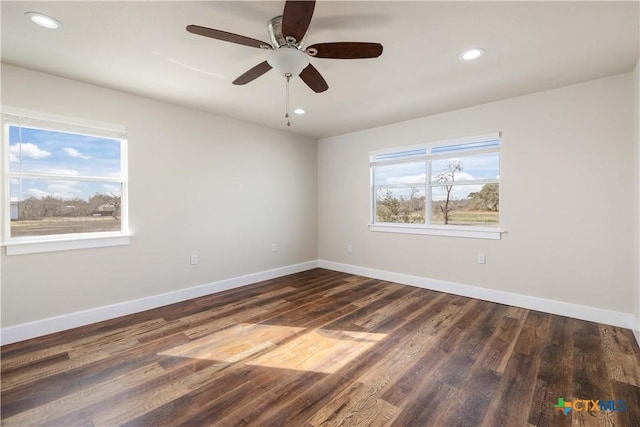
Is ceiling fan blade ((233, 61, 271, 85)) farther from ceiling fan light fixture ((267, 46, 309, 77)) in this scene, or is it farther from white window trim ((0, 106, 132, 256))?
white window trim ((0, 106, 132, 256))

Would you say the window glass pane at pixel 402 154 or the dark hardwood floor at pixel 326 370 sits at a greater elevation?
the window glass pane at pixel 402 154

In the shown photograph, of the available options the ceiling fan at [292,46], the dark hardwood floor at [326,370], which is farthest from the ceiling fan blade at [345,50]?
the dark hardwood floor at [326,370]

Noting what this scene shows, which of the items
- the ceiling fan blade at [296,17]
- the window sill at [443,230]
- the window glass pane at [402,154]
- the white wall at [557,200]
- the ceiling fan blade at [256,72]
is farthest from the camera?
the window glass pane at [402,154]

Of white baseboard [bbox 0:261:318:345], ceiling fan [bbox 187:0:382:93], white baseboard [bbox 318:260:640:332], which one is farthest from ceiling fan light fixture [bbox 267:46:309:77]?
white baseboard [bbox 318:260:640:332]

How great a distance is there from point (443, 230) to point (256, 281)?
3.02 meters

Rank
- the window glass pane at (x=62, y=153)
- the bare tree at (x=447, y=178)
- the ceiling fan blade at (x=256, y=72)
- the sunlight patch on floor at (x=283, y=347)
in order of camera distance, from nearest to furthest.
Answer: the ceiling fan blade at (x=256, y=72)
the sunlight patch on floor at (x=283, y=347)
the window glass pane at (x=62, y=153)
the bare tree at (x=447, y=178)

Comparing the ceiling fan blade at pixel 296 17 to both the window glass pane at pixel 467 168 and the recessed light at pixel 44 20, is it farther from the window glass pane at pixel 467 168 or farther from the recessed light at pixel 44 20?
the window glass pane at pixel 467 168

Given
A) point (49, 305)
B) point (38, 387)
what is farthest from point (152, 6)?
point (49, 305)

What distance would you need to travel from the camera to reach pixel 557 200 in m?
3.16

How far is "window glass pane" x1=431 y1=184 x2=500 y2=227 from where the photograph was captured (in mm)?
3691

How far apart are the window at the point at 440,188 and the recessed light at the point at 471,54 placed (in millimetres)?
1487

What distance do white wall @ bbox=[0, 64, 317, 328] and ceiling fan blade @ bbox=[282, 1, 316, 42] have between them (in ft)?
8.37

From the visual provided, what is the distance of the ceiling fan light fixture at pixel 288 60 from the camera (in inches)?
74.1

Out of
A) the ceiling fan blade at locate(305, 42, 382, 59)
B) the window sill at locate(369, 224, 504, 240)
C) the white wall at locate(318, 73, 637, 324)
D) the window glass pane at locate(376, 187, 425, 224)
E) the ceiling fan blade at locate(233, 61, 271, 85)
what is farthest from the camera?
the window glass pane at locate(376, 187, 425, 224)
